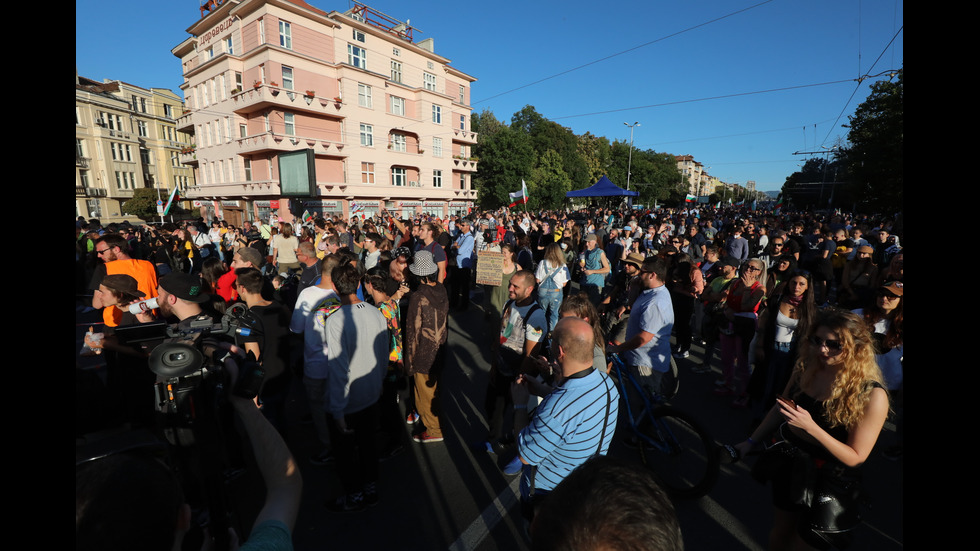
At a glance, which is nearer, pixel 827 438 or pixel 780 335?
pixel 827 438

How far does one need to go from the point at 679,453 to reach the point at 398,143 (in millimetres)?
32803

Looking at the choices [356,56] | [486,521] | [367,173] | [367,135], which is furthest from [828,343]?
[356,56]

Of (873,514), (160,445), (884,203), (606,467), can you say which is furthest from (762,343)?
(884,203)

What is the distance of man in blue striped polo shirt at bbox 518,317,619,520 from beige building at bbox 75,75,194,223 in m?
45.9

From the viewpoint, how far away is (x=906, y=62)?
1.83m

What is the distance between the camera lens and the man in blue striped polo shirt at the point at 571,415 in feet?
6.60

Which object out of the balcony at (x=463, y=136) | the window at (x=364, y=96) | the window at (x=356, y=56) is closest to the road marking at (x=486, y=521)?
the window at (x=364, y=96)

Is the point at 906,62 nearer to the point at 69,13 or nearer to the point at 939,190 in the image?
the point at 939,190

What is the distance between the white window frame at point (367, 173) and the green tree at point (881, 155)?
29.5 m

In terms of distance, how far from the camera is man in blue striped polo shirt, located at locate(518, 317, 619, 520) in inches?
79.2

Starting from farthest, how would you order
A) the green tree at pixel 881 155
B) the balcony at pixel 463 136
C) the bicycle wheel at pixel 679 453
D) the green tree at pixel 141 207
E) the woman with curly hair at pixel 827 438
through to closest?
1. the green tree at pixel 141 207
2. the balcony at pixel 463 136
3. the green tree at pixel 881 155
4. the bicycle wheel at pixel 679 453
5. the woman with curly hair at pixel 827 438

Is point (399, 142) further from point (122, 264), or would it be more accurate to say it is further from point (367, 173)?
point (122, 264)

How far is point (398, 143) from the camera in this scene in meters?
32.3

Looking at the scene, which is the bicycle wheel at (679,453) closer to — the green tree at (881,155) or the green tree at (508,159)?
the green tree at (881,155)
